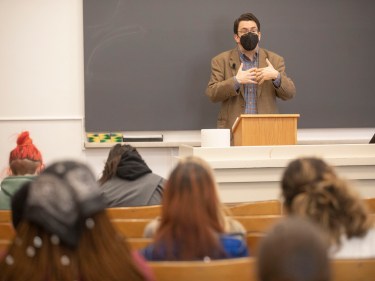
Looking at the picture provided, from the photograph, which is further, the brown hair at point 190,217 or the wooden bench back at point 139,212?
the wooden bench back at point 139,212

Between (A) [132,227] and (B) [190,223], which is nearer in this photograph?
(B) [190,223]

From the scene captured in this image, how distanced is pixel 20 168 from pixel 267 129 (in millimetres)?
1692

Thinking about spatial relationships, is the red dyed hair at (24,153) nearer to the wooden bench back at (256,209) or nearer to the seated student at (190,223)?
the wooden bench back at (256,209)

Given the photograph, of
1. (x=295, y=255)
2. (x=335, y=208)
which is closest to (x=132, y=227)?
(x=335, y=208)

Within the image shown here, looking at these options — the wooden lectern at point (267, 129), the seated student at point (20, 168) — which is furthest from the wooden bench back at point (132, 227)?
the wooden lectern at point (267, 129)

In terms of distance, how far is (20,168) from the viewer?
10.6 ft

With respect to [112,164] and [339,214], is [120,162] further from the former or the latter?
[339,214]

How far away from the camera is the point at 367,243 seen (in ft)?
6.43

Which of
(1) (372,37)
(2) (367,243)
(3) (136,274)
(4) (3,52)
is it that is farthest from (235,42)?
(3) (136,274)

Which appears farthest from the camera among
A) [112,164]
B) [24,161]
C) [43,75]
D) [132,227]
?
[43,75]

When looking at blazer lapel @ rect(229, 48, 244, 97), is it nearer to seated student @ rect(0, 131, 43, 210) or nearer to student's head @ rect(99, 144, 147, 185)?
student's head @ rect(99, 144, 147, 185)

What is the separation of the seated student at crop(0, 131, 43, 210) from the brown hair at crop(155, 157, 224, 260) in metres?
1.41

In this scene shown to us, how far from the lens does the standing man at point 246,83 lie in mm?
4875

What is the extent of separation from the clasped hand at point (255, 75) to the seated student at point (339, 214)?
9.09 feet
